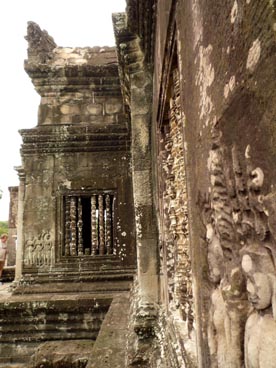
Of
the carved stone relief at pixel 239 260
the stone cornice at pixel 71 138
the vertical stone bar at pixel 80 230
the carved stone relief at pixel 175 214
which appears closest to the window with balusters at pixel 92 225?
the vertical stone bar at pixel 80 230

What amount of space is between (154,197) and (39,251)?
142 inches

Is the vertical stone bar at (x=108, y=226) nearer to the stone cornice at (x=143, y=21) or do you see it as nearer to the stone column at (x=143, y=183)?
the stone column at (x=143, y=183)

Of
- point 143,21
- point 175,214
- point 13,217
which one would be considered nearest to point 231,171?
point 175,214

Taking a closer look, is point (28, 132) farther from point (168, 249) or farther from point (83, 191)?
point (168, 249)

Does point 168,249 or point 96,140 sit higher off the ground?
point 96,140

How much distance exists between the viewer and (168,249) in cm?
316

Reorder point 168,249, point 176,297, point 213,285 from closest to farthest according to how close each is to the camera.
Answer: point 213,285, point 176,297, point 168,249

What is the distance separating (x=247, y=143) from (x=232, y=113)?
13cm

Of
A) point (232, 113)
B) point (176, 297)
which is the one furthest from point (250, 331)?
point (176, 297)

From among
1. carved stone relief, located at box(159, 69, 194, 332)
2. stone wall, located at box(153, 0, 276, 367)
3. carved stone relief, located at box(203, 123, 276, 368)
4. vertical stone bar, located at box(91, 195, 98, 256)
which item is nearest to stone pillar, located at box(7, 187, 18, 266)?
vertical stone bar, located at box(91, 195, 98, 256)

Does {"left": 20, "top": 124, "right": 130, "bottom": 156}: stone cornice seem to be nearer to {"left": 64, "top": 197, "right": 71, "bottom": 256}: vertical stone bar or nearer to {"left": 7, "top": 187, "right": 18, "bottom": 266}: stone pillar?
{"left": 64, "top": 197, "right": 71, "bottom": 256}: vertical stone bar

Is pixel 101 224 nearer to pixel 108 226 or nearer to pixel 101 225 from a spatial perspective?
pixel 101 225

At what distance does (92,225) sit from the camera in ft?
22.4

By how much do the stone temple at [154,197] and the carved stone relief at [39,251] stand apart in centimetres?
2
